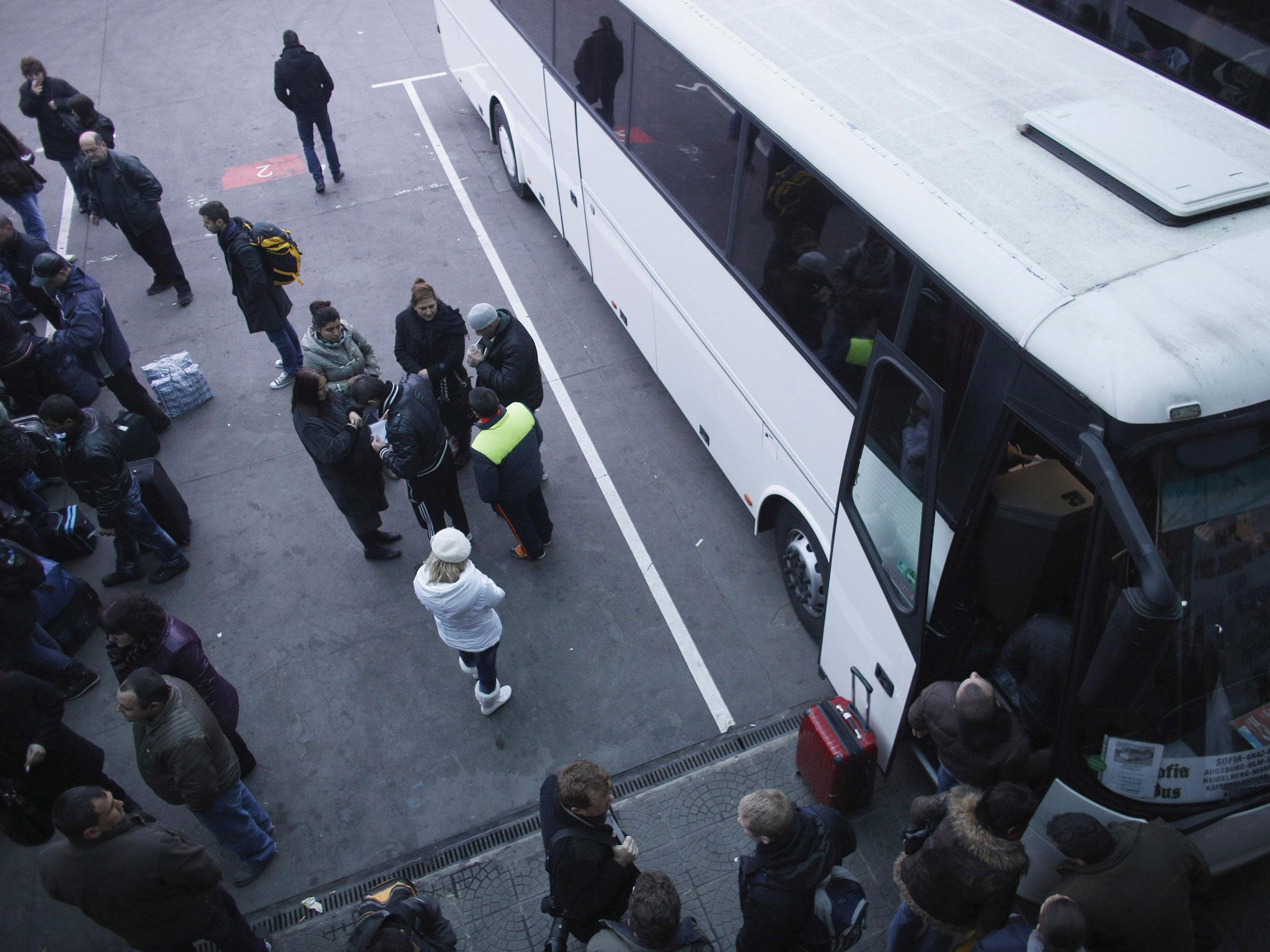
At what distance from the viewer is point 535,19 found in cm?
835

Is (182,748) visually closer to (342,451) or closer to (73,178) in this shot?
(342,451)

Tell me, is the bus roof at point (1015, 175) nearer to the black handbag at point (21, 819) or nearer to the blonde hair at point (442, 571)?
the blonde hair at point (442, 571)

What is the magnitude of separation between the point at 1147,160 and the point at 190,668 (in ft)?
17.7

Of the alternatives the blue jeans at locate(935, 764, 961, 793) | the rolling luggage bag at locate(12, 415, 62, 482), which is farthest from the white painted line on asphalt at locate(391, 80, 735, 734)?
the rolling luggage bag at locate(12, 415, 62, 482)

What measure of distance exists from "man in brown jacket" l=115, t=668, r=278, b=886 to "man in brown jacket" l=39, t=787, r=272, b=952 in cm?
33

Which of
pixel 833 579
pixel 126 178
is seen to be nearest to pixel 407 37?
pixel 126 178

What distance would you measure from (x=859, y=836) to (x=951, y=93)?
13.5 ft

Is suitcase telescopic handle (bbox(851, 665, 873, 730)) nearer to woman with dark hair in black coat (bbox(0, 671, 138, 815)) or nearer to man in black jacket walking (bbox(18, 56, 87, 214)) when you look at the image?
woman with dark hair in black coat (bbox(0, 671, 138, 815))

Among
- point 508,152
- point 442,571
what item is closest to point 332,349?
point 442,571

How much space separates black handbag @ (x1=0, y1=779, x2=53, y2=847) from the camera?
4.49m

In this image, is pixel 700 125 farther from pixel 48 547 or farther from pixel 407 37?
pixel 407 37

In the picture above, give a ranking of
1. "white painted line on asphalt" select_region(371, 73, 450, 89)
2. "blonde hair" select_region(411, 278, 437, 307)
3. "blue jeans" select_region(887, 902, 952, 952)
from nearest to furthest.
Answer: "blue jeans" select_region(887, 902, 952, 952) < "blonde hair" select_region(411, 278, 437, 307) < "white painted line on asphalt" select_region(371, 73, 450, 89)

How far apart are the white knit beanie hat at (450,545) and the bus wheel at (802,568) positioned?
219cm

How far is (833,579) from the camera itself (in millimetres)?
4910
